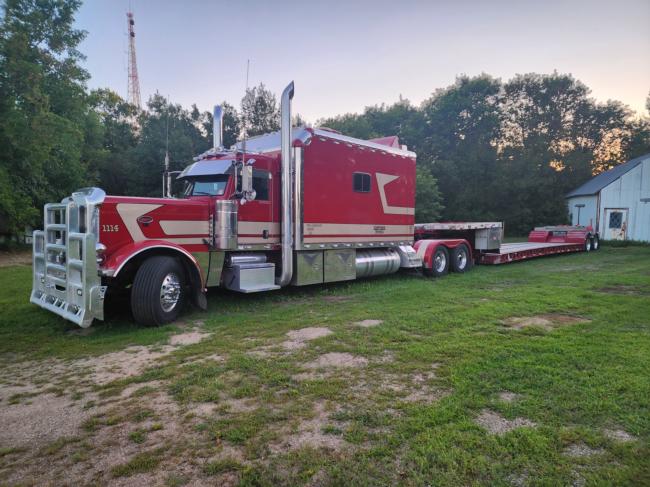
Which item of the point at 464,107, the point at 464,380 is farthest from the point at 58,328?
the point at 464,107

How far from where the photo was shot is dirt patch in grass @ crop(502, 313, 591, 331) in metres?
6.00

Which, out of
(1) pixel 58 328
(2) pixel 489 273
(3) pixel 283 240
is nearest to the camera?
(1) pixel 58 328

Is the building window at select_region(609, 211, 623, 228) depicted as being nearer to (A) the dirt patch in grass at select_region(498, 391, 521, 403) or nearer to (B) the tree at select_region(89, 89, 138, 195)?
(A) the dirt patch in grass at select_region(498, 391, 521, 403)

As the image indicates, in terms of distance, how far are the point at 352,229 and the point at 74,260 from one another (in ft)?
18.5

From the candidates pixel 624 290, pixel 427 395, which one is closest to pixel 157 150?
pixel 624 290

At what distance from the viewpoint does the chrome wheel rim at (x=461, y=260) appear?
1249 centimetres

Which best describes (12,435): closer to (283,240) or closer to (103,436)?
(103,436)

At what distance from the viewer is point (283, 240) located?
8.18 m

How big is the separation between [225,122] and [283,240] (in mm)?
27881

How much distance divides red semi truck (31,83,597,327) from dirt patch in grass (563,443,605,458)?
5465 millimetres

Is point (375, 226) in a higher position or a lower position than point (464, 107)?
lower

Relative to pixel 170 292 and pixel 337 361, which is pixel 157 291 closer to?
pixel 170 292

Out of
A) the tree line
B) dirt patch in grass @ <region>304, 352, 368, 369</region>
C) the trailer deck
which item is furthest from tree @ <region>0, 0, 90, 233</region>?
the trailer deck

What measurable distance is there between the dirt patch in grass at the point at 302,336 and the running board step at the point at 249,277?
1.95 meters
